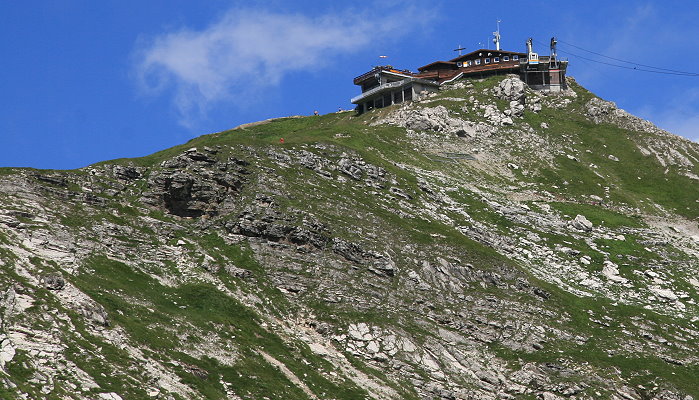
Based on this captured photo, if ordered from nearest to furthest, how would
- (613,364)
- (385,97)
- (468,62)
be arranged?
(613,364), (385,97), (468,62)

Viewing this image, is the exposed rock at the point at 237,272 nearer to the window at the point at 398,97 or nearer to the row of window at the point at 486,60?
the window at the point at 398,97

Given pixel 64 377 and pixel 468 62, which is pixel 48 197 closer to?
pixel 64 377

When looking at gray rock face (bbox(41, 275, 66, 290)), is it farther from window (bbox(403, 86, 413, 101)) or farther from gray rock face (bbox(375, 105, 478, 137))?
window (bbox(403, 86, 413, 101))

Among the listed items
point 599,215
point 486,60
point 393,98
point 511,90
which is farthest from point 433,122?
point 486,60

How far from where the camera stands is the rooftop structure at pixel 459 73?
15975 cm

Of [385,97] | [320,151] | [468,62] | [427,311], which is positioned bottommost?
[427,311]

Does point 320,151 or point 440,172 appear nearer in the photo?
point 320,151

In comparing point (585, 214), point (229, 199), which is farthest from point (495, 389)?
point (585, 214)

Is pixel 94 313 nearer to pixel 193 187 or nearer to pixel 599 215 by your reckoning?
pixel 193 187

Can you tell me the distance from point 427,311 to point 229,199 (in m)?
25.6

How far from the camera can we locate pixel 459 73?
170 metres

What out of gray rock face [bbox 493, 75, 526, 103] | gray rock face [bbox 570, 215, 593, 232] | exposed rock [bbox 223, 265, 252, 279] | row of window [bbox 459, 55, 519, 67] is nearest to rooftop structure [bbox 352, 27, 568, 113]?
row of window [bbox 459, 55, 519, 67]

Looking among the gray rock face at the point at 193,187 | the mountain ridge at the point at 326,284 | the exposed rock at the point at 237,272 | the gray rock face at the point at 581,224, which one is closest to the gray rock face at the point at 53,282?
the mountain ridge at the point at 326,284

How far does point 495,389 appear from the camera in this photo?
6806 cm
